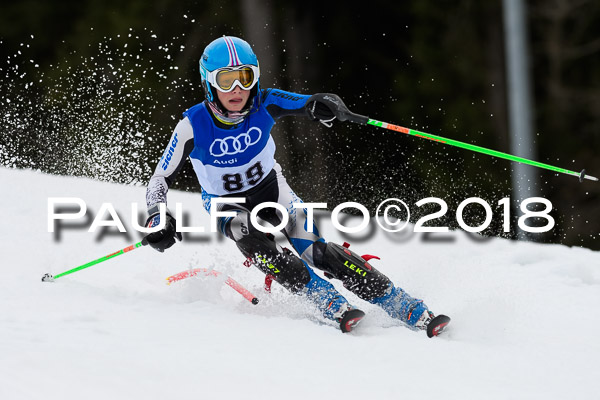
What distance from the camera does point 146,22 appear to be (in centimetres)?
1842

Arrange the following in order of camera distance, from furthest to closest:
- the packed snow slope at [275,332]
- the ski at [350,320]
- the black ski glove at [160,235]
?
the black ski glove at [160,235] < the ski at [350,320] < the packed snow slope at [275,332]

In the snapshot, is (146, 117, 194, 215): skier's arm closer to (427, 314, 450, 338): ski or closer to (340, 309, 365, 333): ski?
(340, 309, 365, 333): ski

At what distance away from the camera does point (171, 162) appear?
446 centimetres

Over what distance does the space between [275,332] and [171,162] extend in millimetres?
1139

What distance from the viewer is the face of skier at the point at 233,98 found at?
4.39 meters

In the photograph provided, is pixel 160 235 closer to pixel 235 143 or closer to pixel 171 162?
pixel 171 162

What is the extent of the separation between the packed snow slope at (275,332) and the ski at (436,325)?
82mm

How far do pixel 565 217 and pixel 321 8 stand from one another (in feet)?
21.3

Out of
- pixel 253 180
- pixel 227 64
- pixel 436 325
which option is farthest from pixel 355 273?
pixel 227 64

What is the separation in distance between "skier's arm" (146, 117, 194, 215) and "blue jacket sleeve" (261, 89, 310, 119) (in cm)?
45

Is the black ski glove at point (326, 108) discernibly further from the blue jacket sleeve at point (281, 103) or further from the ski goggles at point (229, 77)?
the ski goggles at point (229, 77)

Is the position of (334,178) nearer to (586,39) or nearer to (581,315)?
(586,39)

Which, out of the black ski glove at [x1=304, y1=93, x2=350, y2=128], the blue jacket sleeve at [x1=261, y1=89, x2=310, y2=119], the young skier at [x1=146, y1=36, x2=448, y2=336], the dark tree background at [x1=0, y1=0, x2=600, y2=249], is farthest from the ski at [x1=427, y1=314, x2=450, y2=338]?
the dark tree background at [x1=0, y1=0, x2=600, y2=249]

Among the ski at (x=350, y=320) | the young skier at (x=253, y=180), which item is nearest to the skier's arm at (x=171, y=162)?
the young skier at (x=253, y=180)
